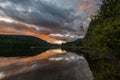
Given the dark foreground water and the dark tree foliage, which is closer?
the dark tree foliage

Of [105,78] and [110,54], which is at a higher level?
[110,54]

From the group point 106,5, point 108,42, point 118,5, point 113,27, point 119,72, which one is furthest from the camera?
point 106,5

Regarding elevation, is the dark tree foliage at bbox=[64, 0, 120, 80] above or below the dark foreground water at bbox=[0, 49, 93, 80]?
above

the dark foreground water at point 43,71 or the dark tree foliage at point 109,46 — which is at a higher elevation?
the dark tree foliage at point 109,46

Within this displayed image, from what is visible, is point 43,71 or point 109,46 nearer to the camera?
point 109,46

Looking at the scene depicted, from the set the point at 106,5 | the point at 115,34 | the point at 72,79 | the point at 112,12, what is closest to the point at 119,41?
the point at 115,34

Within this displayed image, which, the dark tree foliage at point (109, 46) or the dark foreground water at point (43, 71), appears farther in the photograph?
the dark foreground water at point (43, 71)

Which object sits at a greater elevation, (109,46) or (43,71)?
(109,46)

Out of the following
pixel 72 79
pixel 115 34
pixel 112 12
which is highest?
pixel 112 12

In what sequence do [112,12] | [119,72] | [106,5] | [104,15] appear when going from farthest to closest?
[106,5] < [104,15] < [112,12] < [119,72]

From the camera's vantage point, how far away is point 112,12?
21359 millimetres

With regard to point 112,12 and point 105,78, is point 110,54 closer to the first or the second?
point 105,78

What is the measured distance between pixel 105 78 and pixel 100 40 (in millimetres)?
2668

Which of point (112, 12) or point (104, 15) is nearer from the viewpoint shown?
point (112, 12)
